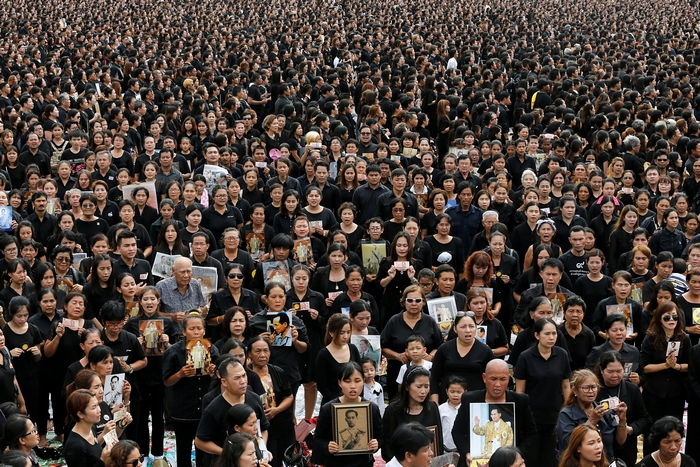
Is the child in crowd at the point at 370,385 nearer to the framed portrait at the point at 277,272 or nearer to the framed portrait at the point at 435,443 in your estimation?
the framed portrait at the point at 435,443

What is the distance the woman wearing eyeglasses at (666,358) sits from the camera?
9117mm

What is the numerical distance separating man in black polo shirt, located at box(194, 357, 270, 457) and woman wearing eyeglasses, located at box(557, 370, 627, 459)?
2.32 meters

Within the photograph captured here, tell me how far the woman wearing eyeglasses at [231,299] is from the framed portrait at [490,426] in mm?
2898

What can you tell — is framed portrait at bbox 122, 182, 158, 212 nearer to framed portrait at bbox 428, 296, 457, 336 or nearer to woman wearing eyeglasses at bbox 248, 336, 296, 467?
framed portrait at bbox 428, 296, 457, 336

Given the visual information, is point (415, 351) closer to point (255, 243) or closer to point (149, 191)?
point (255, 243)

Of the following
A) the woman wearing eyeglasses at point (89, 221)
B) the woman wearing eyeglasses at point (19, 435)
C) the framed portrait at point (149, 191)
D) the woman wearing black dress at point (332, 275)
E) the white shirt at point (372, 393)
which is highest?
the framed portrait at point (149, 191)

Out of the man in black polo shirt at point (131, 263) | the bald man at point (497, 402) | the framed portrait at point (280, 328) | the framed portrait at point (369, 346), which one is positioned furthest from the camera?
the man in black polo shirt at point (131, 263)

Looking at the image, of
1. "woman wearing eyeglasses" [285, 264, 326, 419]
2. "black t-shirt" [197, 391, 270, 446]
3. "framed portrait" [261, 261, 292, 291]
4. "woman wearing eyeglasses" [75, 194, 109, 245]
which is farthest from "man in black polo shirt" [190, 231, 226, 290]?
"black t-shirt" [197, 391, 270, 446]

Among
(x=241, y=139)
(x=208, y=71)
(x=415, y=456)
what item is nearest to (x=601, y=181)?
(x=241, y=139)

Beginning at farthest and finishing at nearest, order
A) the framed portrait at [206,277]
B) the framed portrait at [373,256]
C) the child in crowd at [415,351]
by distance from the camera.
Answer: the framed portrait at [373,256]
the framed portrait at [206,277]
the child in crowd at [415,351]

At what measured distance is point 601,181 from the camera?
530 inches

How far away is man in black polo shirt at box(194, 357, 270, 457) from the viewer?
7391 mm

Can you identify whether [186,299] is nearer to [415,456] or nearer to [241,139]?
[415,456]

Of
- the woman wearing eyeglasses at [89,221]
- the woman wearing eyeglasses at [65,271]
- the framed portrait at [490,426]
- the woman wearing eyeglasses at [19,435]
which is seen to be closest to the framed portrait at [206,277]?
the woman wearing eyeglasses at [65,271]
